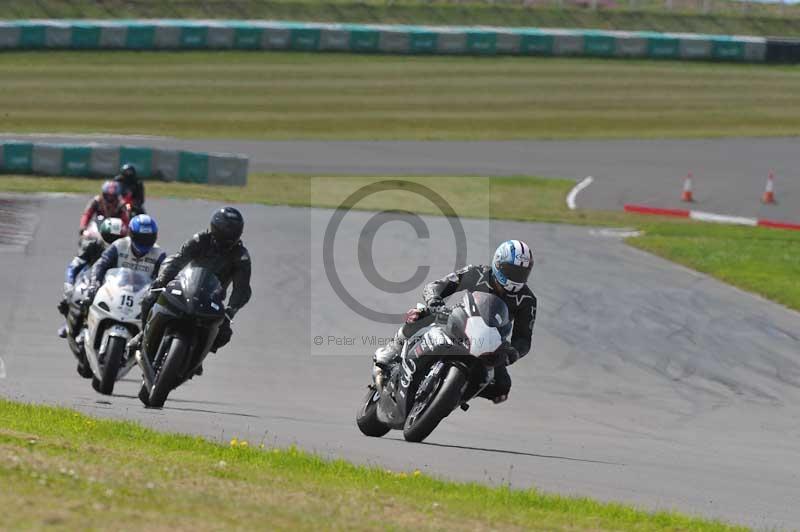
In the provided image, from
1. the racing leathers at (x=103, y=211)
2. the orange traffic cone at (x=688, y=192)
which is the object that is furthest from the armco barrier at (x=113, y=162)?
the racing leathers at (x=103, y=211)

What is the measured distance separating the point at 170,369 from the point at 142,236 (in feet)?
6.76

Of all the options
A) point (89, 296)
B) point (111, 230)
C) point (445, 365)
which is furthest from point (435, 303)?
point (111, 230)

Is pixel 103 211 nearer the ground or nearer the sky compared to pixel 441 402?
nearer the sky

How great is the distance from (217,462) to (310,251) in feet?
46.2

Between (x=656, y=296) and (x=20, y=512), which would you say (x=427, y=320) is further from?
(x=656, y=296)

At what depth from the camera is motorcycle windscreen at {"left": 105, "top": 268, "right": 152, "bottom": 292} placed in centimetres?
1327

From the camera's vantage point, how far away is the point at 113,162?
32375mm

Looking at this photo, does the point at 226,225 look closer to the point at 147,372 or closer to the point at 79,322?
the point at 147,372

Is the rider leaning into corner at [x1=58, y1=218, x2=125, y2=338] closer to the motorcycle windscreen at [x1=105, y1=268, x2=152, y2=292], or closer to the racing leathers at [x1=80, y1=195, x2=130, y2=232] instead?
the motorcycle windscreen at [x1=105, y1=268, x2=152, y2=292]

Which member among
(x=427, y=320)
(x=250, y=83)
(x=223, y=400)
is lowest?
(x=223, y=400)

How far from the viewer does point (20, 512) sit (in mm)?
6445

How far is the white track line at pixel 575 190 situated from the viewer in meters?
34.0

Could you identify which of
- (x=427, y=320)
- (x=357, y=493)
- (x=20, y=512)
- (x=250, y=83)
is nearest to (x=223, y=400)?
(x=427, y=320)

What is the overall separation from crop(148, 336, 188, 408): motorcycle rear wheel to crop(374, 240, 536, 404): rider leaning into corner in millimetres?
1793
